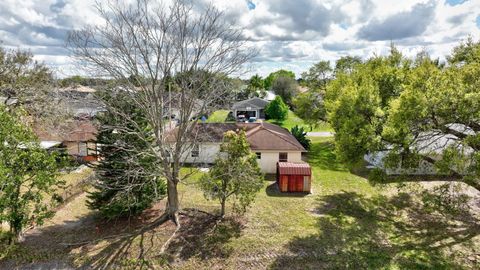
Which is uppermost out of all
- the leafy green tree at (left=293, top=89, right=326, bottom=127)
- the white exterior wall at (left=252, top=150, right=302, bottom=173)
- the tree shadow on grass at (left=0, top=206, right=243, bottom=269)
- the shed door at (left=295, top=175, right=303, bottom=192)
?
the leafy green tree at (left=293, top=89, right=326, bottom=127)

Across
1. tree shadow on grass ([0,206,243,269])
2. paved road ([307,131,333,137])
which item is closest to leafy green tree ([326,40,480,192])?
tree shadow on grass ([0,206,243,269])

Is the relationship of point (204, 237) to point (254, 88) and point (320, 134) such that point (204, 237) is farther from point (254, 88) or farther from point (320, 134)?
point (254, 88)

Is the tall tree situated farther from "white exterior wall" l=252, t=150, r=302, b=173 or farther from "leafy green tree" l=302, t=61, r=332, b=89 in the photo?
"leafy green tree" l=302, t=61, r=332, b=89

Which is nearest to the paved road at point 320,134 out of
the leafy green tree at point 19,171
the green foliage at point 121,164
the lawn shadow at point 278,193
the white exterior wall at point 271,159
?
the white exterior wall at point 271,159

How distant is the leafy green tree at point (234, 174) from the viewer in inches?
571

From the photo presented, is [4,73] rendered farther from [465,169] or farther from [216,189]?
[465,169]

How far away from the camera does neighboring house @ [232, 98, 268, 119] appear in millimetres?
50281

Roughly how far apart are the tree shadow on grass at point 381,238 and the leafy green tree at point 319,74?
21.9 meters

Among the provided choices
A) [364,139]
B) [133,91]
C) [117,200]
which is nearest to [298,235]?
[364,139]

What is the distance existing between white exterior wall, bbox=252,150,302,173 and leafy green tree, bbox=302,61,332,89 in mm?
16659

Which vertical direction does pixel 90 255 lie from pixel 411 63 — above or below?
below

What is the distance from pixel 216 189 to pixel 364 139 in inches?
297

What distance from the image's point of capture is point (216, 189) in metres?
15.3

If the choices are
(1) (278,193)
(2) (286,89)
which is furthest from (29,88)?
(2) (286,89)
